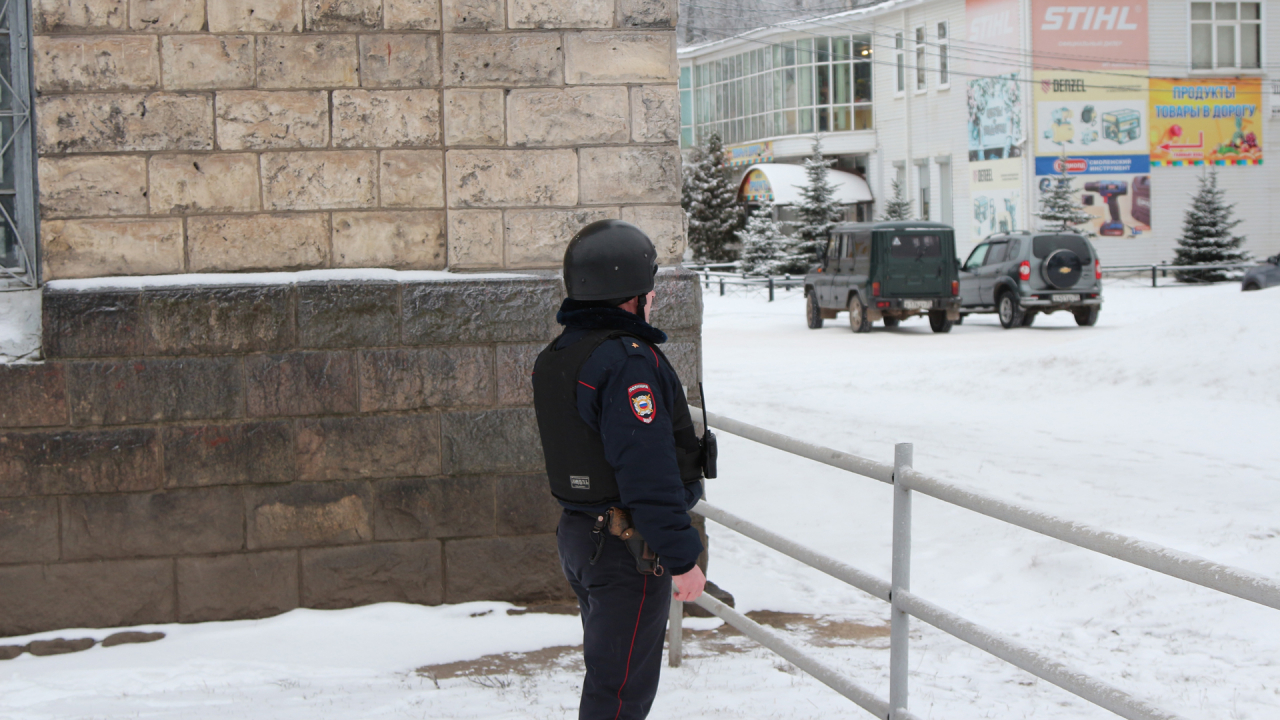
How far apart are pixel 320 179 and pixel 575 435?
3023 mm

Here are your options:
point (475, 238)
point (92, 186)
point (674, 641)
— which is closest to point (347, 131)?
Result: point (475, 238)

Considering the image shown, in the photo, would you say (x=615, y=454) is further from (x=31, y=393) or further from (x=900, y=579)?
(x=31, y=393)

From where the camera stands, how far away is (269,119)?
570cm

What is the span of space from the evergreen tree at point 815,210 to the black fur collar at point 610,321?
36149 mm

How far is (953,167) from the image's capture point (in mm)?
39156

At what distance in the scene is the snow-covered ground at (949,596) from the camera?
4.75m

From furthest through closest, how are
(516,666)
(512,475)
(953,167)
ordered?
(953,167) < (512,475) < (516,666)

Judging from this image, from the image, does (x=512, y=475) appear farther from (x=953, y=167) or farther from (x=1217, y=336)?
(x=953, y=167)

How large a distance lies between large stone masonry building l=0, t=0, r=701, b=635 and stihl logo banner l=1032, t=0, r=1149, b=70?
32.6 meters

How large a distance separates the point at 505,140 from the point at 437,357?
1.08 metres

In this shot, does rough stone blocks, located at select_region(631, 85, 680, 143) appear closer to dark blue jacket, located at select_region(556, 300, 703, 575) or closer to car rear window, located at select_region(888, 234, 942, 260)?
dark blue jacket, located at select_region(556, 300, 703, 575)

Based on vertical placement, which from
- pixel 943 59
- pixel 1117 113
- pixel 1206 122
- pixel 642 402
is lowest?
pixel 642 402

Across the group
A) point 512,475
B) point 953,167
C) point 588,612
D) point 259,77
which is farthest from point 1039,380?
point 953,167

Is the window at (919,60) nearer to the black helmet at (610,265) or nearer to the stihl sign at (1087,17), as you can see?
the stihl sign at (1087,17)
